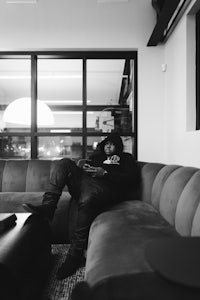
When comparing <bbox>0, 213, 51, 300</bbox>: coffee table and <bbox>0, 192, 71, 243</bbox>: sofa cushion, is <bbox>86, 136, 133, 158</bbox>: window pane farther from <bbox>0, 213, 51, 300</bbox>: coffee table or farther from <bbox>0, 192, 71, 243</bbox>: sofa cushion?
<bbox>0, 213, 51, 300</bbox>: coffee table

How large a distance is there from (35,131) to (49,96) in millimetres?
2822

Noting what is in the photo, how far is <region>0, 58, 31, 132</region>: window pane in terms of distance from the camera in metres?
3.42

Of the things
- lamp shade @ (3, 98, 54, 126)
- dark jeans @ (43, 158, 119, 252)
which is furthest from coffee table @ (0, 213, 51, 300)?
lamp shade @ (3, 98, 54, 126)

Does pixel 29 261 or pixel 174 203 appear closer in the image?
pixel 29 261

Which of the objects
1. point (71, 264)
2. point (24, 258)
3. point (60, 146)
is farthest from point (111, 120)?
point (24, 258)

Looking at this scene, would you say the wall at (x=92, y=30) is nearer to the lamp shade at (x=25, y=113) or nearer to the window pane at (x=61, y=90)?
the window pane at (x=61, y=90)

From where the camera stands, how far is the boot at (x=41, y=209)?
74.7 inches

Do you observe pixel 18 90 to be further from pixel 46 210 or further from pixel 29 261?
pixel 29 261

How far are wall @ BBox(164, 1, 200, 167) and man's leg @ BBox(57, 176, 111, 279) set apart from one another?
95 centimetres

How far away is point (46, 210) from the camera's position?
2068 mm

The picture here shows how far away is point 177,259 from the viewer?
98cm

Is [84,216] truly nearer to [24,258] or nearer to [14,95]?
[24,258]

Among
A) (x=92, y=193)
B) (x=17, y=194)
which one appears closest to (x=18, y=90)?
(x=17, y=194)

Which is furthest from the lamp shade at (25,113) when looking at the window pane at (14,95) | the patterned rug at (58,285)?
the patterned rug at (58,285)
